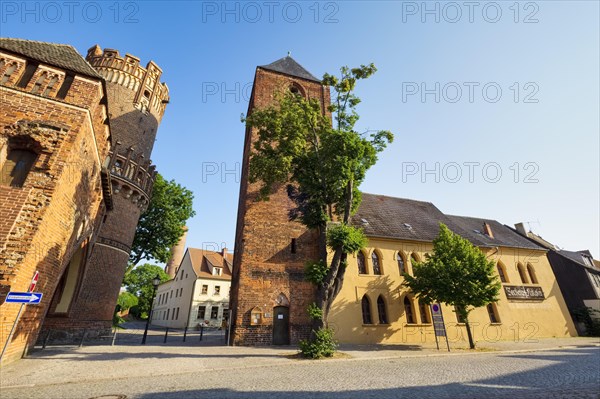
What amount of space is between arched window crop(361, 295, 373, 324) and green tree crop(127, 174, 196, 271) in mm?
17992

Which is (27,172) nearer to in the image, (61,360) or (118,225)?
(61,360)

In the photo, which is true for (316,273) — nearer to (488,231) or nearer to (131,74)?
(488,231)

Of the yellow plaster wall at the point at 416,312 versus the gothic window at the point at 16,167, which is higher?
the gothic window at the point at 16,167

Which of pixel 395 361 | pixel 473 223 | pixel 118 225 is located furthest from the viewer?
pixel 473 223

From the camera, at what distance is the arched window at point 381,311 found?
17.2 metres

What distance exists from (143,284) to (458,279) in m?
50.2

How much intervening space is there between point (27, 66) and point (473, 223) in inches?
1249

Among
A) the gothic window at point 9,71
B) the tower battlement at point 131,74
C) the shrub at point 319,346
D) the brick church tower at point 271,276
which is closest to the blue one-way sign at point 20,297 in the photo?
the gothic window at point 9,71

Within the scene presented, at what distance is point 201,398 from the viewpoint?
575 cm

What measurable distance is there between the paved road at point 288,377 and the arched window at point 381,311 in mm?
6324

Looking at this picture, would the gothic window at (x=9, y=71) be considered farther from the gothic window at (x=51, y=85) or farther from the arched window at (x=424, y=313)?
the arched window at (x=424, y=313)

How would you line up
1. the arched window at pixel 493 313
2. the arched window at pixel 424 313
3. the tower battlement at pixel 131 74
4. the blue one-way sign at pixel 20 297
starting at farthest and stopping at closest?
the tower battlement at pixel 131 74 → the arched window at pixel 493 313 → the arched window at pixel 424 313 → the blue one-way sign at pixel 20 297

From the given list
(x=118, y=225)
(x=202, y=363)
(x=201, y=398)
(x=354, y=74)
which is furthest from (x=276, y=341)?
(x=354, y=74)

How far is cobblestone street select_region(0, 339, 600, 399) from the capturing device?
610 cm
